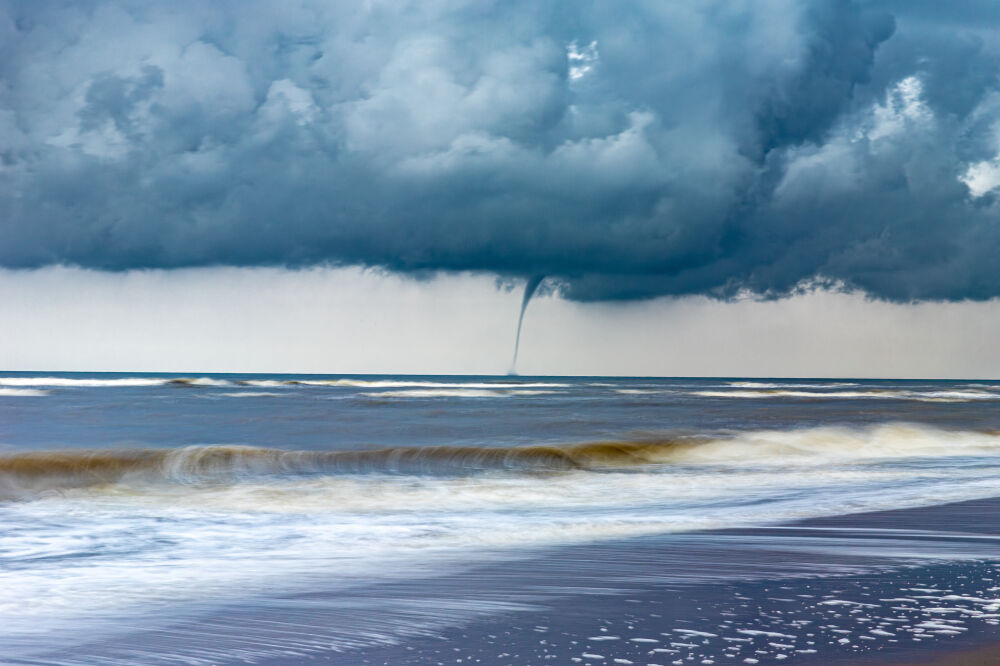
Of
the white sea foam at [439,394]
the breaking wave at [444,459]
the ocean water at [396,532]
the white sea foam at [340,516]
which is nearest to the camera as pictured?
the ocean water at [396,532]

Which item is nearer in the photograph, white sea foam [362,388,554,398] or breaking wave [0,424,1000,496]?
breaking wave [0,424,1000,496]

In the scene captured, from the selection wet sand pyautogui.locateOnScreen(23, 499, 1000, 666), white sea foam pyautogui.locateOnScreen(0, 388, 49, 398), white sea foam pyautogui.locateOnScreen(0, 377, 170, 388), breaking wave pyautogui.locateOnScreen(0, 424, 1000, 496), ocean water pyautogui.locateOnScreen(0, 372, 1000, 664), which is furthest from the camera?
white sea foam pyautogui.locateOnScreen(0, 377, 170, 388)

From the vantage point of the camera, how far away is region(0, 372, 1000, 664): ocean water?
4.61m

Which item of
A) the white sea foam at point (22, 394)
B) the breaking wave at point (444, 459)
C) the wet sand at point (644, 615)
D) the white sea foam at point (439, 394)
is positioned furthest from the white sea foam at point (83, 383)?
the wet sand at point (644, 615)

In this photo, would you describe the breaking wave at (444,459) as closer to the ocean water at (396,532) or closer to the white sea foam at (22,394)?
the ocean water at (396,532)

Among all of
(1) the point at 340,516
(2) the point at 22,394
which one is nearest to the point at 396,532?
(1) the point at 340,516

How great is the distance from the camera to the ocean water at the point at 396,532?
4.61 meters

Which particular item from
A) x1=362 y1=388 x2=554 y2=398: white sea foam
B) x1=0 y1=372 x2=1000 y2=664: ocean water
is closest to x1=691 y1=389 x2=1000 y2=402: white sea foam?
x1=362 y1=388 x2=554 y2=398: white sea foam

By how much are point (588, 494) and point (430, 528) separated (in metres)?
3.29

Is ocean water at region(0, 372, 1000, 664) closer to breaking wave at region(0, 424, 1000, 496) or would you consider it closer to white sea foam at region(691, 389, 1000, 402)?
breaking wave at region(0, 424, 1000, 496)

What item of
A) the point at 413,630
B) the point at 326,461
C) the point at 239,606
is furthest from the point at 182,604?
the point at 326,461

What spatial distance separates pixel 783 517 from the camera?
337 inches

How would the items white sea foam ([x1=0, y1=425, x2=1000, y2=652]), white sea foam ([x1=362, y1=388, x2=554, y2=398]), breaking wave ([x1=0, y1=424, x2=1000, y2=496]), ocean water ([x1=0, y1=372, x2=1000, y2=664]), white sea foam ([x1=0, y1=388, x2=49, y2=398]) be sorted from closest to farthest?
ocean water ([x1=0, y1=372, x2=1000, y2=664]), white sea foam ([x1=0, y1=425, x2=1000, y2=652]), breaking wave ([x1=0, y1=424, x2=1000, y2=496]), white sea foam ([x1=0, y1=388, x2=49, y2=398]), white sea foam ([x1=362, y1=388, x2=554, y2=398])

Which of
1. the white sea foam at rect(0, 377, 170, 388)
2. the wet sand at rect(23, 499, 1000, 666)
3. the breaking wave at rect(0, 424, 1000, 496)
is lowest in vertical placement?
the white sea foam at rect(0, 377, 170, 388)
